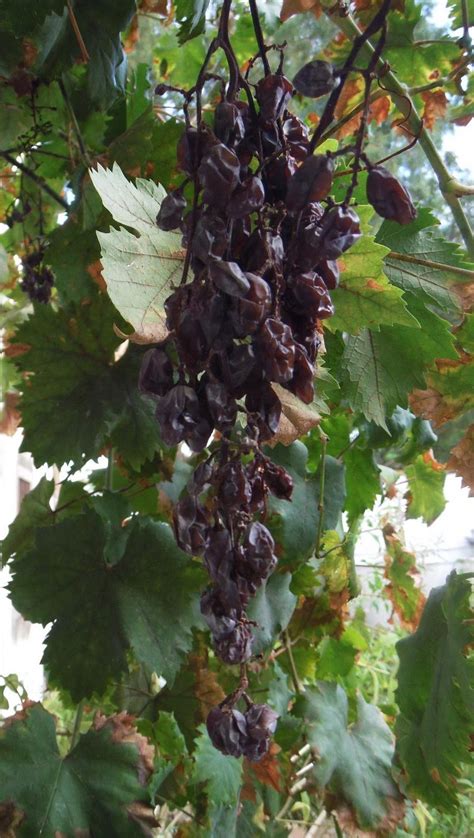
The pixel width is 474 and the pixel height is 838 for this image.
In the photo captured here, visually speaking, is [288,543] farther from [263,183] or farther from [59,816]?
[263,183]

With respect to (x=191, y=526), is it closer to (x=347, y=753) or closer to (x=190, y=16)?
(x=190, y=16)

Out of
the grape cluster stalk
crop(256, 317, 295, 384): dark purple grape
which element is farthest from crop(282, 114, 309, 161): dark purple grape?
crop(256, 317, 295, 384): dark purple grape

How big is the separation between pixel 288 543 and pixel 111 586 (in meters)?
0.18

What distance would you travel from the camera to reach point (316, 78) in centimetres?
30

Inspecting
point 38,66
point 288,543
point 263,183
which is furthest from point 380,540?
point 263,183

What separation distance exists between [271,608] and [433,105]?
0.55 m

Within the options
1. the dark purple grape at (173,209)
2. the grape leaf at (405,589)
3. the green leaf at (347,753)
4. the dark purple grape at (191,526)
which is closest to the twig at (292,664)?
the green leaf at (347,753)

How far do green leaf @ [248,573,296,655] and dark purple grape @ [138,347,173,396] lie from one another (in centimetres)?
35

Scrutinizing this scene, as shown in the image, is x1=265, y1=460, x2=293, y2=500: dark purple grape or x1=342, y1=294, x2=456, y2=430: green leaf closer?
x1=265, y1=460, x2=293, y2=500: dark purple grape

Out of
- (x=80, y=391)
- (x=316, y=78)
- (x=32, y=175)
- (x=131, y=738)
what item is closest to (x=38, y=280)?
(x=32, y=175)

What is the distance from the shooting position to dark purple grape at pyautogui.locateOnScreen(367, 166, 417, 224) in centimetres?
31

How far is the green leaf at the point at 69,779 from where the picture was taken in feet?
1.88

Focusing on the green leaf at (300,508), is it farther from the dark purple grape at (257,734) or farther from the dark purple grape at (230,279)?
the dark purple grape at (230,279)

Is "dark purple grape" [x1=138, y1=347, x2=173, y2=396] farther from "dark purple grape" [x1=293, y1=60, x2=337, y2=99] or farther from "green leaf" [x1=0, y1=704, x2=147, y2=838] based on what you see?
"green leaf" [x1=0, y1=704, x2=147, y2=838]
